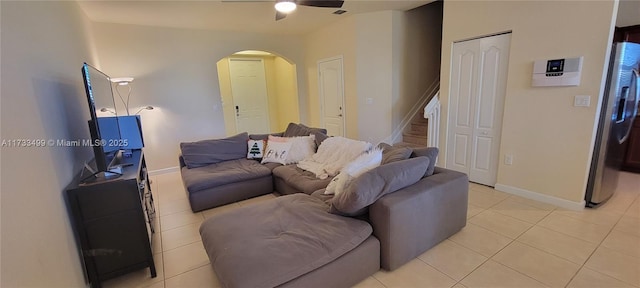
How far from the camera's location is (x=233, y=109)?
6930 mm

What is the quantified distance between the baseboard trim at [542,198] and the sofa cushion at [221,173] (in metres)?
2.92

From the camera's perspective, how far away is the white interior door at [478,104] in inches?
127

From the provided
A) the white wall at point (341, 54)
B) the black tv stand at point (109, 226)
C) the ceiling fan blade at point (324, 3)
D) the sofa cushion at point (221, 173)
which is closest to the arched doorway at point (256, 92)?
the white wall at point (341, 54)

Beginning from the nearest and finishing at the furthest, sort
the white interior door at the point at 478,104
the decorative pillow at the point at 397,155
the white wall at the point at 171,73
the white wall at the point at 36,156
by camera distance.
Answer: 1. the white wall at the point at 36,156
2. the decorative pillow at the point at 397,155
3. the white interior door at the point at 478,104
4. the white wall at the point at 171,73

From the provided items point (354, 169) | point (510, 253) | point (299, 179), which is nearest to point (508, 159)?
point (510, 253)

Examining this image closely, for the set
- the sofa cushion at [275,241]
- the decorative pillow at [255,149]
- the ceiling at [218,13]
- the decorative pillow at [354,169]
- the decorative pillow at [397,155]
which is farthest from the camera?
the decorative pillow at [255,149]

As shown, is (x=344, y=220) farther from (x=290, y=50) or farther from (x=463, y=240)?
(x=290, y=50)

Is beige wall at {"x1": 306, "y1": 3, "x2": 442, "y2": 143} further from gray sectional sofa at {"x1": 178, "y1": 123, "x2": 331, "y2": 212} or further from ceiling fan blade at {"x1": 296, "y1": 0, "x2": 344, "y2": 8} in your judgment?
ceiling fan blade at {"x1": 296, "y1": 0, "x2": 344, "y2": 8}

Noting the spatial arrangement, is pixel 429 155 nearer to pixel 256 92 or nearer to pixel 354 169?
pixel 354 169

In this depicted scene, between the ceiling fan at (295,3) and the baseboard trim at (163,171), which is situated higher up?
the ceiling fan at (295,3)

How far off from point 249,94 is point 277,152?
3.82 m

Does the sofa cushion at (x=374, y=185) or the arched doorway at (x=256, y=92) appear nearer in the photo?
the sofa cushion at (x=374, y=185)

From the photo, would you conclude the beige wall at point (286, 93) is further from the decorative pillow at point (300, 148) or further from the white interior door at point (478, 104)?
the white interior door at point (478, 104)

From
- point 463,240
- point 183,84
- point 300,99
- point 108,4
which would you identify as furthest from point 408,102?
point 108,4
